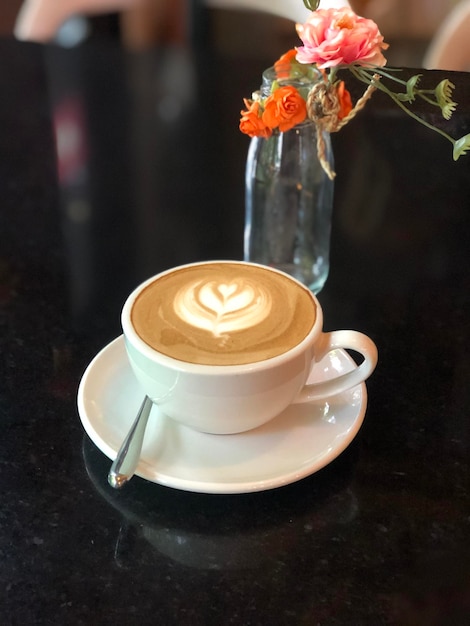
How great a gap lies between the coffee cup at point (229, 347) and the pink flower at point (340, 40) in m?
0.19

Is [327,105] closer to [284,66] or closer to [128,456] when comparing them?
[284,66]

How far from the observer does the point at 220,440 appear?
56 centimetres

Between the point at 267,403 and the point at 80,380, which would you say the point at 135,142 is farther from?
the point at 267,403

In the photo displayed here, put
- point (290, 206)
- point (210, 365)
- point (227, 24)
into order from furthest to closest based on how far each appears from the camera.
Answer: point (227, 24) → point (290, 206) → point (210, 365)

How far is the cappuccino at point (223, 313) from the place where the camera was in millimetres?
528

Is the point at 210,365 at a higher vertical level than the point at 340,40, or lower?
lower

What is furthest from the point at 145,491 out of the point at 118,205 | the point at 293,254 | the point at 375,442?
the point at 118,205

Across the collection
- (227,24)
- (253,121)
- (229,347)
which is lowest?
(227,24)

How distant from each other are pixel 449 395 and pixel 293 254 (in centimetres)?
25

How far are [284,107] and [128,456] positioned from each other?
0.33 m

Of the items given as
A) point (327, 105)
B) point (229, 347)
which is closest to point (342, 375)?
point (229, 347)

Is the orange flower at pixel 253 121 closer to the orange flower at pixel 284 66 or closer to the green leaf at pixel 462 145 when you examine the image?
the orange flower at pixel 284 66

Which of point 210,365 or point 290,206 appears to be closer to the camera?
point 210,365

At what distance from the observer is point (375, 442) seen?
58 centimetres
